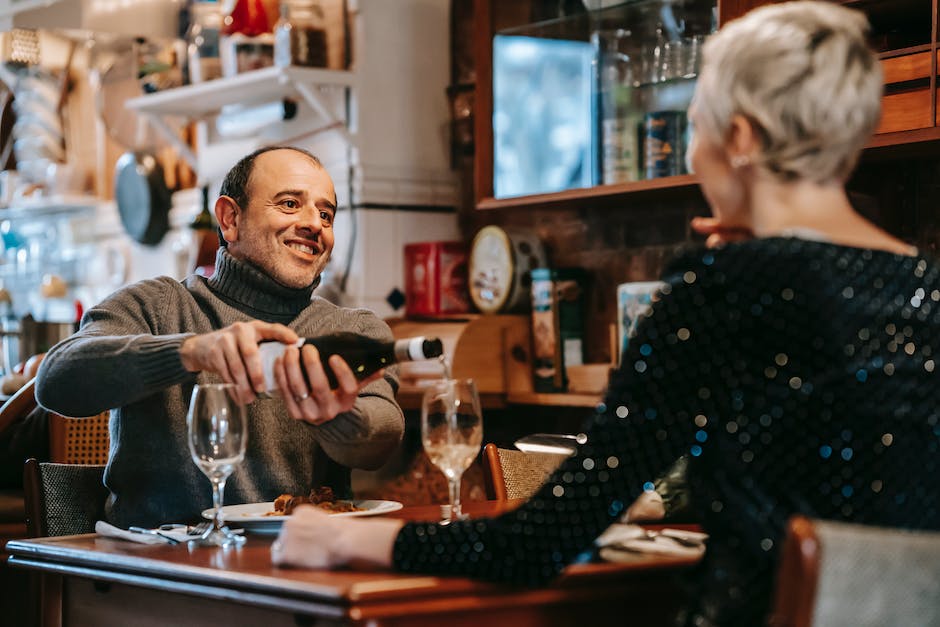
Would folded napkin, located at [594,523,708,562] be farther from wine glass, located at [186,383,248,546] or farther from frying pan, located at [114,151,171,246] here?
frying pan, located at [114,151,171,246]

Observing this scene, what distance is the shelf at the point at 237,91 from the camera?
363 centimetres

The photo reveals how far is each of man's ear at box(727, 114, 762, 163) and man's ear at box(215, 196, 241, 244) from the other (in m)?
1.34

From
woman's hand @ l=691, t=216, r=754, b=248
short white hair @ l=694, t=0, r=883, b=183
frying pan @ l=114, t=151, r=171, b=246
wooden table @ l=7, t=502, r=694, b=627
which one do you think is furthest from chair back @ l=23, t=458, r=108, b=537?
frying pan @ l=114, t=151, r=171, b=246

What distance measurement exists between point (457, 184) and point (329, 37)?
1.93 feet

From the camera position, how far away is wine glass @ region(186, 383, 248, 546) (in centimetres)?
165

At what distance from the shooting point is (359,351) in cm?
195

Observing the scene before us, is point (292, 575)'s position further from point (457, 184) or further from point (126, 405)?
point (457, 184)

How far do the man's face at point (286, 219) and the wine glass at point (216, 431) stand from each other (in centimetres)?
76

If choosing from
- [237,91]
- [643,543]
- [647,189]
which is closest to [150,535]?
[643,543]

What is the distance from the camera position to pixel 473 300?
360 centimetres

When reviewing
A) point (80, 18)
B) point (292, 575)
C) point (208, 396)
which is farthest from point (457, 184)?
point (292, 575)

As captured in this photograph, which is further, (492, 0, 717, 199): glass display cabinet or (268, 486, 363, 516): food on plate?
(492, 0, 717, 199): glass display cabinet

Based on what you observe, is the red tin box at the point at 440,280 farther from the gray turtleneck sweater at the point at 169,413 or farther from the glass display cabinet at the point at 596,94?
the gray turtleneck sweater at the point at 169,413

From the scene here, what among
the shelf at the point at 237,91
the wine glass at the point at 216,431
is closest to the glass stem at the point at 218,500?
the wine glass at the point at 216,431
